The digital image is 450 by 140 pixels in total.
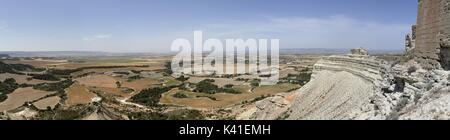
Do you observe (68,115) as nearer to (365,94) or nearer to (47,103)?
(47,103)

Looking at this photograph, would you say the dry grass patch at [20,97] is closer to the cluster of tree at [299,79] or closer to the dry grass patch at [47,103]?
the dry grass patch at [47,103]

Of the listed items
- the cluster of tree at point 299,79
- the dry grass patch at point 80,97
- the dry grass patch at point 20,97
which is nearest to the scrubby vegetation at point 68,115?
the dry grass patch at point 80,97

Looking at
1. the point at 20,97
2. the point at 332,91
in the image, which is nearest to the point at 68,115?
the point at 332,91

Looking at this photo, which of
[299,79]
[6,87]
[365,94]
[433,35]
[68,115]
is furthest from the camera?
[299,79]
